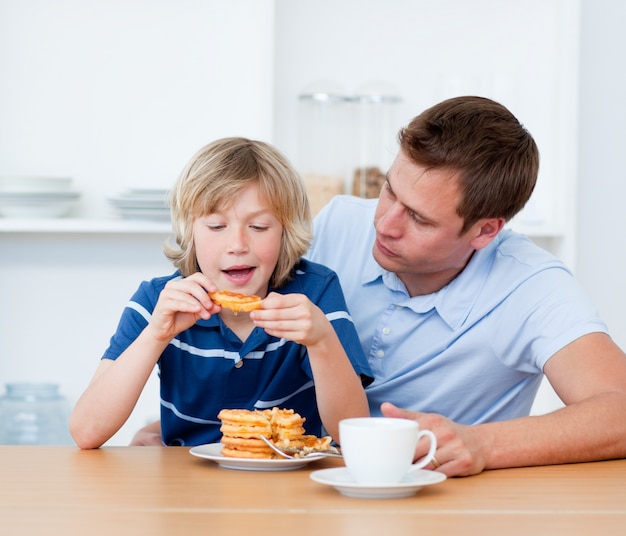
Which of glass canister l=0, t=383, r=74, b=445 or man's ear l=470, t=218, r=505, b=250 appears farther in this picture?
glass canister l=0, t=383, r=74, b=445

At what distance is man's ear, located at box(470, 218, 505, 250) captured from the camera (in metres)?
1.80

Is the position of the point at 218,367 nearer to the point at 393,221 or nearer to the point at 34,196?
the point at 393,221

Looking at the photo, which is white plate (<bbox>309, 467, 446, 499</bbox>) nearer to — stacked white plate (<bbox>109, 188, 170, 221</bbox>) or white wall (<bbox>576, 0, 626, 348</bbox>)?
stacked white plate (<bbox>109, 188, 170, 221</bbox>)

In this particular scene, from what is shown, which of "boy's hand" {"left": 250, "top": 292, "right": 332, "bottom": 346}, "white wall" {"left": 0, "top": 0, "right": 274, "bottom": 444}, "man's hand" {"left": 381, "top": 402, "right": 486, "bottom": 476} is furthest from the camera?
"white wall" {"left": 0, "top": 0, "right": 274, "bottom": 444}

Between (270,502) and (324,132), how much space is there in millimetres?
1980

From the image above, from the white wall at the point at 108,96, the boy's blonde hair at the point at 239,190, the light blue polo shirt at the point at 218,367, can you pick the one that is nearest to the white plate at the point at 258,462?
the light blue polo shirt at the point at 218,367

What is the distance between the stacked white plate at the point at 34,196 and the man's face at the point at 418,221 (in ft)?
4.24

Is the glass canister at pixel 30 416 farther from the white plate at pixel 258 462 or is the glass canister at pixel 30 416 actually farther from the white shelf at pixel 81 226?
the white plate at pixel 258 462

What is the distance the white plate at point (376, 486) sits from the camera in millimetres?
1067

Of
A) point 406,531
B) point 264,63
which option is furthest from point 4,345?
point 406,531

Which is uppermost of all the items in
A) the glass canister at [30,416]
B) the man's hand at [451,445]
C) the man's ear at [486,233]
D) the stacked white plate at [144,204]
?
the man's ear at [486,233]

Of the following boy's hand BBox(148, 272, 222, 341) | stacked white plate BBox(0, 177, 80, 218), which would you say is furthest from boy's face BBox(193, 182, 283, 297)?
stacked white plate BBox(0, 177, 80, 218)

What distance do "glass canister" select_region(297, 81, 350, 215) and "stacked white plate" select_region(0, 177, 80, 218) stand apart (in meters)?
0.70

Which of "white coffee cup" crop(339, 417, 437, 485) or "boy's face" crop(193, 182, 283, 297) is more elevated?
"boy's face" crop(193, 182, 283, 297)
